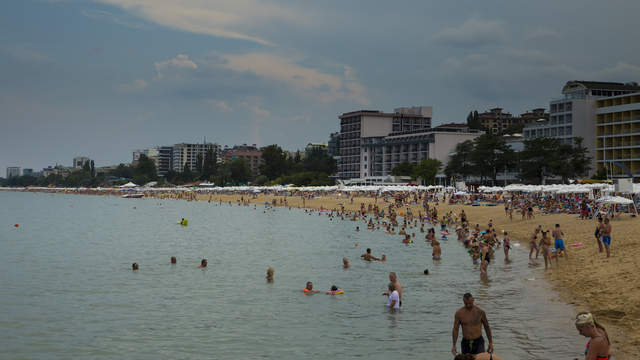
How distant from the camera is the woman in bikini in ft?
25.1

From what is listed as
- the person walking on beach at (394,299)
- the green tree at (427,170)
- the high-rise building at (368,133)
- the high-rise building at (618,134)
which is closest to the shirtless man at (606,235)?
the person walking on beach at (394,299)

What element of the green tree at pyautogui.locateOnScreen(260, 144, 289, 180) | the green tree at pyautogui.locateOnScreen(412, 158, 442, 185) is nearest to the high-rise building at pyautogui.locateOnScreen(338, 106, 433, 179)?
the green tree at pyautogui.locateOnScreen(260, 144, 289, 180)

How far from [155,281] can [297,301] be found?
8024 mm

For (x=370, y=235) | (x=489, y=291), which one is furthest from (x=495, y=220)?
(x=489, y=291)

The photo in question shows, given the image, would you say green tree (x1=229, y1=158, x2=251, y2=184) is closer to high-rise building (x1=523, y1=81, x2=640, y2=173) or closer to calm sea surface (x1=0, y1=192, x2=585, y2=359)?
high-rise building (x1=523, y1=81, x2=640, y2=173)

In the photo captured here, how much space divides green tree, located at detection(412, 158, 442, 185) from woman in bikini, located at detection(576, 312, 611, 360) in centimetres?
10699

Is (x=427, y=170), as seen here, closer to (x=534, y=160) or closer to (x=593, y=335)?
(x=534, y=160)

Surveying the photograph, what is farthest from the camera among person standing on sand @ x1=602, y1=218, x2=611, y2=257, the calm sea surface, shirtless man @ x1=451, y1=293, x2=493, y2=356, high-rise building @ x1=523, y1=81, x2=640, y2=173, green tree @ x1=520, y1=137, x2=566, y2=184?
high-rise building @ x1=523, y1=81, x2=640, y2=173

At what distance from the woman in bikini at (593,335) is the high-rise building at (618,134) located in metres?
80.3

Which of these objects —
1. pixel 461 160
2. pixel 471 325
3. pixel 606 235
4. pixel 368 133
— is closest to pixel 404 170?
pixel 461 160

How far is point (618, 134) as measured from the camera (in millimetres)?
84812

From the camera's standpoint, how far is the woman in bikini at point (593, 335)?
765 cm

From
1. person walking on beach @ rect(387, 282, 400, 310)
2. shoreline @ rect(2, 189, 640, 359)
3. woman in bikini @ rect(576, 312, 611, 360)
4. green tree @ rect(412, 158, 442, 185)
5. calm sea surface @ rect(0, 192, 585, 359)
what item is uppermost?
green tree @ rect(412, 158, 442, 185)

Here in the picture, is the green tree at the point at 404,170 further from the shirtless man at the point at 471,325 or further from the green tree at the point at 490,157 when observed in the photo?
the shirtless man at the point at 471,325
